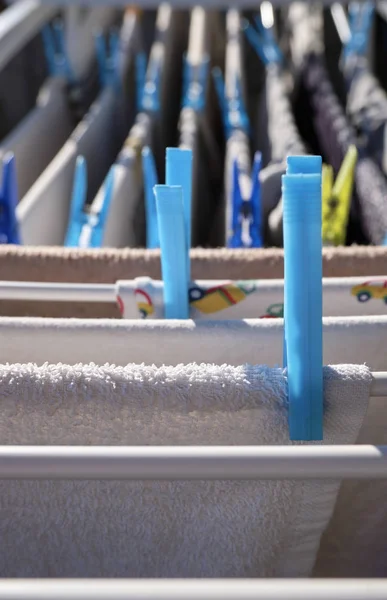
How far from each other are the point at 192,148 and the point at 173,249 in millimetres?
584

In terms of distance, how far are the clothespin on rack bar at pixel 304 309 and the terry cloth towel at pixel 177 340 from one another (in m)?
0.09

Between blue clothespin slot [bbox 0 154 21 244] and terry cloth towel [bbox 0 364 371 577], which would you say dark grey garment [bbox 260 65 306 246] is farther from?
terry cloth towel [bbox 0 364 371 577]

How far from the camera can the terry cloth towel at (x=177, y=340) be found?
0.38m

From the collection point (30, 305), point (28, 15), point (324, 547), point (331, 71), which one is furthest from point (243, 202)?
point (331, 71)

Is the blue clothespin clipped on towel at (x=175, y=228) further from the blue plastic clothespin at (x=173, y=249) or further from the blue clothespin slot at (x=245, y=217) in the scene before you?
the blue clothespin slot at (x=245, y=217)

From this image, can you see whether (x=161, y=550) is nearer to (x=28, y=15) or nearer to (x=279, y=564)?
(x=279, y=564)

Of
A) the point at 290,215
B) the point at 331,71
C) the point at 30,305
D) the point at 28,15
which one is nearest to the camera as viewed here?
the point at 290,215

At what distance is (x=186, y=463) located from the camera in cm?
24

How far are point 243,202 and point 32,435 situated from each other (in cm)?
43

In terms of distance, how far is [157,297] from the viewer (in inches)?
16.9

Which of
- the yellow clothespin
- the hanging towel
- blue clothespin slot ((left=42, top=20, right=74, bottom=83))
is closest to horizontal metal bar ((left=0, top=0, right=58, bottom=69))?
blue clothespin slot ((left=42, top=20, right=74, bottom=83))

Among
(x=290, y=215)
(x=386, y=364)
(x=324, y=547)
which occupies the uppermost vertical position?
(x=290, y=215)

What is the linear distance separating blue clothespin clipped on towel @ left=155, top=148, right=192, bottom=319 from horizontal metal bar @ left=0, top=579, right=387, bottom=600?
20 cm

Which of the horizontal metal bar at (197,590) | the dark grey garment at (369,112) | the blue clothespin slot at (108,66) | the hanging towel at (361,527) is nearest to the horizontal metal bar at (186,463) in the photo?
the horizontal metal bar at (197,590)
